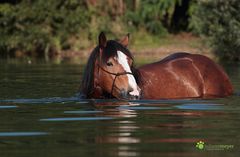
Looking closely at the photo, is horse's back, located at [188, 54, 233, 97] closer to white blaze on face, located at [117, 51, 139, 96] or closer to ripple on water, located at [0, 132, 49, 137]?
white blaze on face, located at [117, 51, 139, 96]

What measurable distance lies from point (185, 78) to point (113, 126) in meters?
4.36

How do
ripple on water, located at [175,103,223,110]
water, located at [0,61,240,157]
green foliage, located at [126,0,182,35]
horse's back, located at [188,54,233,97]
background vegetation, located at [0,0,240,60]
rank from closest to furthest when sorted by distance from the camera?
1. water, located at [0,61,240,157]
2. ripple on water, located at [175,103,223,110]
3. horse's back, located at [188,54,233,97]
4. background vegetation, located at [0,0,240,60]
5. green foliage, located at [126,0,182,35]

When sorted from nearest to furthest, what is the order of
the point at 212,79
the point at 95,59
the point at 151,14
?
the point at 95,59
the point at 212,79
the point at 151,14

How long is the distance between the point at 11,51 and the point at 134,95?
25478 mm

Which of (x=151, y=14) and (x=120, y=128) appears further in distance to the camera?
(x=151, y=14)

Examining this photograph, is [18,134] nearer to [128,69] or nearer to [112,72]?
[128,69]

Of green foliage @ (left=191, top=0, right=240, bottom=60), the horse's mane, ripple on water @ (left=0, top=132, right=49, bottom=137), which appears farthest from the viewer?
green foliage @ (left=191, top=0, right=240, bottom=60)

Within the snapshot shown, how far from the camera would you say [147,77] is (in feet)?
42.1

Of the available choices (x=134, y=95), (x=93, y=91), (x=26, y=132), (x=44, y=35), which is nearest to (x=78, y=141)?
(x=26, y=132)

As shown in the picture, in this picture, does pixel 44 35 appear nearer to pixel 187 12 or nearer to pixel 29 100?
pixel 187 12

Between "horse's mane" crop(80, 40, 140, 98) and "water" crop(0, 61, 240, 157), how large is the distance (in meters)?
0.21

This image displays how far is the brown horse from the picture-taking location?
11.7 m

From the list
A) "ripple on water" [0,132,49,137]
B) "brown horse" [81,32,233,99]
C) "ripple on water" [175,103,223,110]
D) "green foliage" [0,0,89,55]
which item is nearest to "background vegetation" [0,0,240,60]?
"green foliage" [0,0,89,55]

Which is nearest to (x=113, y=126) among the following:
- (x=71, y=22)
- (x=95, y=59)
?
(x=95, y=59)
